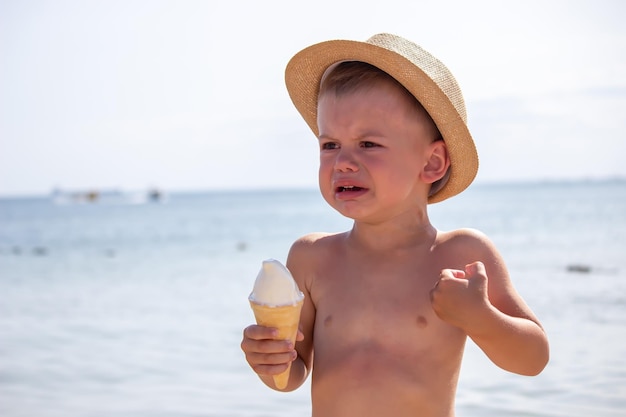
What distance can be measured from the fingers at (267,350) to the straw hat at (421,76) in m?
0.77

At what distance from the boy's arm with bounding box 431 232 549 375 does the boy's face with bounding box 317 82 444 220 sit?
0.31 metres

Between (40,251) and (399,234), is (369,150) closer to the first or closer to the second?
(399,234)

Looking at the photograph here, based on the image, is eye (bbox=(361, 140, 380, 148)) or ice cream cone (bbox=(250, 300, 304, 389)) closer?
ice cream cone (bbox=(250, 300, 304, 389))

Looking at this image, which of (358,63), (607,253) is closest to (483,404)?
(358,63)

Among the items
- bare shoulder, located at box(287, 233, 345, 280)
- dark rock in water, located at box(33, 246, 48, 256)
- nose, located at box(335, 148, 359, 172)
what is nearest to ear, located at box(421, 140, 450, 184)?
nose, located at box(335, 148, 359, 172)

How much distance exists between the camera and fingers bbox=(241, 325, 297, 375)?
2072 mm

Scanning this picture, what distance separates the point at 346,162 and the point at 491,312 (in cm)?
58

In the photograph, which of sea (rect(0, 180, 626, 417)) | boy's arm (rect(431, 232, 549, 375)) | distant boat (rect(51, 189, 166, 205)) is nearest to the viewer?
boy's arm (rect(431, 232, 549, 375))

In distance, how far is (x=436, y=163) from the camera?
7.96 ft

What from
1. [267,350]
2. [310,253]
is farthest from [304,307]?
[267,350]

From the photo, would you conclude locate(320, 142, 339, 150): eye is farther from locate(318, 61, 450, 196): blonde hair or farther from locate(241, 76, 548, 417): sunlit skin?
locate(318, 61, 450, 196): blonde hair

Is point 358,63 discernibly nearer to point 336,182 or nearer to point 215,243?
point 336,182

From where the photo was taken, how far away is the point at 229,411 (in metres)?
4.94

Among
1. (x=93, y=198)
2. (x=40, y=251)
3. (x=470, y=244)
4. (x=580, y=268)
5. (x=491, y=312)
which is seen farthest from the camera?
(x=93, y=198)
